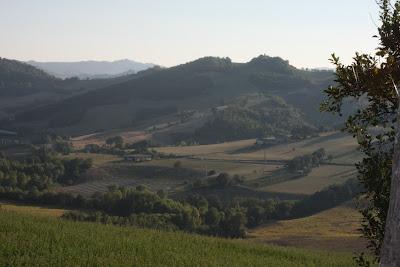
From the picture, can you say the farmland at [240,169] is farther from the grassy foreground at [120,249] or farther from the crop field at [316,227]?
the grassy foreground at [120,249]

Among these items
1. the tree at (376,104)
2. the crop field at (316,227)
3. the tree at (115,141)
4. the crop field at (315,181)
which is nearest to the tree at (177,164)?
the crop field at (315,181)

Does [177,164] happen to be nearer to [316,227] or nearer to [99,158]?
[99,158]

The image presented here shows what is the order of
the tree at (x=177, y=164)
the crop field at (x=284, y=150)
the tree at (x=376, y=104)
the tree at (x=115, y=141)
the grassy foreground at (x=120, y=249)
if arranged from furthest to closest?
the tree at (x=115, y=141)
the crop field at (x=284, y=150)
the tree at (x=177, y=164)
the grassy foreground at (x=120, y=249)
the tree at (x=376, y=104)

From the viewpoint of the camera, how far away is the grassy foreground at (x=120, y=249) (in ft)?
49.1

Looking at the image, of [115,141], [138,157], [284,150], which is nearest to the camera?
[138,157]

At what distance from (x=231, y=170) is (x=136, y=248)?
87468mm

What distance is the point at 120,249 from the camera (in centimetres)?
1722

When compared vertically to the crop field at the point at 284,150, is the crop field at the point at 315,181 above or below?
below

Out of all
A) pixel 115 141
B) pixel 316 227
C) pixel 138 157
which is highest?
pixel 115 141

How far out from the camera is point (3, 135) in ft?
586

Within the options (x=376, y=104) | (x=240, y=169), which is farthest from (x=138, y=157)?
(x=376, y=104)

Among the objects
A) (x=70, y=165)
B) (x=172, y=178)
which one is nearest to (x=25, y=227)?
(x=172, y=178)

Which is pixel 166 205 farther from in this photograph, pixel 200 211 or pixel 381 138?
pixel 381 138

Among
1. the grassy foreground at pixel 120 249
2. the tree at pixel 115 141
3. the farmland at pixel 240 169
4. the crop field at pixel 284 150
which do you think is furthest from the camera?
the tree at pixel 115 141
